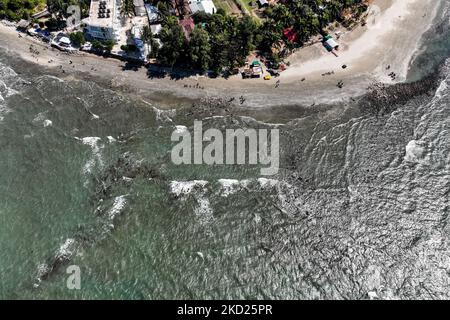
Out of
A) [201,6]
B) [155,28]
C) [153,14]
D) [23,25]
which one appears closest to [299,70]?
[201,6]

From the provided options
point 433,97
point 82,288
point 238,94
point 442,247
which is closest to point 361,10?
point 433,97

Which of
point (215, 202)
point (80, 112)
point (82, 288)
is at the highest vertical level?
point (80, 112)

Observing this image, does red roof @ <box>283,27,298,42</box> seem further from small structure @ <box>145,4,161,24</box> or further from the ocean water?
small structure @ <box>145,4,161,24</box>

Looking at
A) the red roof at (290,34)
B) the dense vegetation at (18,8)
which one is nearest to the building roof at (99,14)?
the dense vegetation at (18,8)

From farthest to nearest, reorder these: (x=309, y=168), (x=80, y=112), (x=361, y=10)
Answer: (x=361, y=10)
(x=80, y=112)
(x=309, y=168)

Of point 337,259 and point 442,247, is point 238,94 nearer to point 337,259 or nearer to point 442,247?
point 337,259

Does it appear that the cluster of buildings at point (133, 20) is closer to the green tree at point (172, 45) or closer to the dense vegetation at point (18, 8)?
the green tree at point (172, 45)

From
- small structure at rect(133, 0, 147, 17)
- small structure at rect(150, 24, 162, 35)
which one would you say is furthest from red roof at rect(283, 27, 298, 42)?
small structure at rect(133, 0, 147, 17)

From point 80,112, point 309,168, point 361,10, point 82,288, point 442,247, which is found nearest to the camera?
point 82,288
